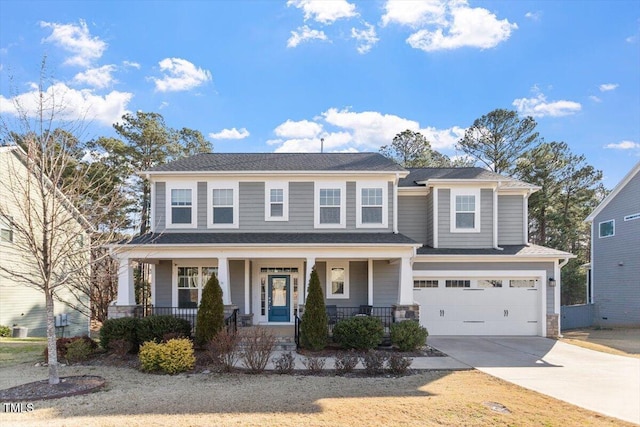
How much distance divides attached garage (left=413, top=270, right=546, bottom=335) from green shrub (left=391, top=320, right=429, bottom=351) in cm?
327

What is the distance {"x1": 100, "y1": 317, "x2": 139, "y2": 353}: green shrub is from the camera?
1072 centimetres

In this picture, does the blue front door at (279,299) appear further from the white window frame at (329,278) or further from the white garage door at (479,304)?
the white garage door at (479,304)

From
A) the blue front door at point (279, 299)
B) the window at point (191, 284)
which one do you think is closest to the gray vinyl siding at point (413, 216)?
the blue front door at point (279, 299)

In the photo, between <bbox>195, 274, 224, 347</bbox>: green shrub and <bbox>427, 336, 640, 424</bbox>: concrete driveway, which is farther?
<bbox>195, 274, 224, 347</bbox>: green shrub

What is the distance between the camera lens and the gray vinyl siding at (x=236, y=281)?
14.6 metres

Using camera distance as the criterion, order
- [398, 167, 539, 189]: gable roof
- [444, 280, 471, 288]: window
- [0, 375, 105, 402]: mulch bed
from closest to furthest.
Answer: [0, 375, 105, 402]: mulch bed → [444, 280, 471, 288]: window → [398, 167, 539, 189]: gable roof

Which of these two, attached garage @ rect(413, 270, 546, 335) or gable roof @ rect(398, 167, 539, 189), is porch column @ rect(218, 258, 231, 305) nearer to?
attached garage @ rect(413, 270, 546, 335)

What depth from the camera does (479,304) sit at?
14.7m

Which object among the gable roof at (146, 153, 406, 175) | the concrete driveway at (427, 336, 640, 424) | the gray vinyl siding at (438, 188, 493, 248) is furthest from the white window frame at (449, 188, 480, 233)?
the concrete driveway at (427, 336, 640, 424)

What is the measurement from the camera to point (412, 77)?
19609 millimetres

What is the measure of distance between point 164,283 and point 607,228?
71.9ft

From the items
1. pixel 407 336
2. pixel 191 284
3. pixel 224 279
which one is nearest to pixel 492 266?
pixel 407 336

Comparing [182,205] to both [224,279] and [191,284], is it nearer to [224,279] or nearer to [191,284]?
[191,284]

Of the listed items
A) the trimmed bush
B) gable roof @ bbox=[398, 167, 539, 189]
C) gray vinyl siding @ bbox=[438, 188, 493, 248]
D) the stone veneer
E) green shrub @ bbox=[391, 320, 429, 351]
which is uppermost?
gable roof @ bbox=[398, 167, 539, 189]
